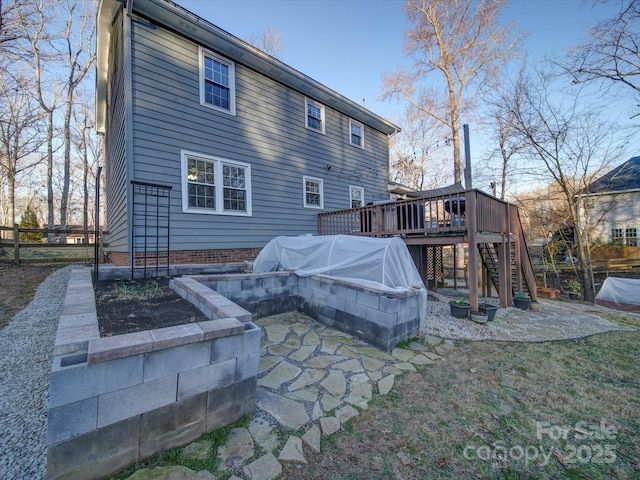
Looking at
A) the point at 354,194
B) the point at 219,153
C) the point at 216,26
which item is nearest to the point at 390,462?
the point at 219,153

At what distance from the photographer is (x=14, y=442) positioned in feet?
6.18

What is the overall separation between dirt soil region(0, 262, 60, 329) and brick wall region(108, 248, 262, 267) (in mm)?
1696

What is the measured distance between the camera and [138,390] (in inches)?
67.2

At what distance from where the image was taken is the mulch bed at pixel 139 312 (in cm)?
236

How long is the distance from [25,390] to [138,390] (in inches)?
67.9

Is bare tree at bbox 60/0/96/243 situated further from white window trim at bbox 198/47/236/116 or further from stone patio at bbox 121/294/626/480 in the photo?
stone patio at bbox 121/294/626/480

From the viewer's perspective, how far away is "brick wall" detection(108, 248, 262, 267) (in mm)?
5828

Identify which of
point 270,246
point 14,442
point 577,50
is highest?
point 577,50

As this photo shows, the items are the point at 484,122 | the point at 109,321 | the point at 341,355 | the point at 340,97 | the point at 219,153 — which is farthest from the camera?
the point at 484,122

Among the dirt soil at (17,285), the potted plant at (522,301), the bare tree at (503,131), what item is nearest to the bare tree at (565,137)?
the bare tree at (503,131)

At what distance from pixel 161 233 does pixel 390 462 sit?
5.78 metres

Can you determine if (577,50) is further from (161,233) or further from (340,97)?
(161,233)

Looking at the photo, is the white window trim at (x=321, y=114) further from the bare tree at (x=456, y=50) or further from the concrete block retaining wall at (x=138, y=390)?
the concrete block retaining wall at (x=138, y=390)

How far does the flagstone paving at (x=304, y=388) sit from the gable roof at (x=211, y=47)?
258 inches
